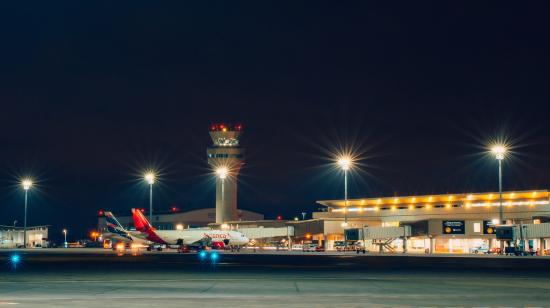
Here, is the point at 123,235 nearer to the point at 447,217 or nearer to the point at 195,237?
the point at 195,237

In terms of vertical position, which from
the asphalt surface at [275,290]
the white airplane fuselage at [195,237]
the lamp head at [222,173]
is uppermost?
the lamp head at [222,173]

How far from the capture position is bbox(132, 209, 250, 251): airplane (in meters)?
138

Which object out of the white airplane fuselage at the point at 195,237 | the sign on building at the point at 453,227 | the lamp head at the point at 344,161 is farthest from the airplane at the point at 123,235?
the sign on building at the point at 453,227

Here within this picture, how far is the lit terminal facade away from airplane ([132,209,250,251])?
16.7m

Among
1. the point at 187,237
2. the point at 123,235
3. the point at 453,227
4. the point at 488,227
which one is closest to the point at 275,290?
the point at 453,227

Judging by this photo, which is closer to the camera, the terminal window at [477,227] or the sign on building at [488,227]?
the sign on building at [488,227]

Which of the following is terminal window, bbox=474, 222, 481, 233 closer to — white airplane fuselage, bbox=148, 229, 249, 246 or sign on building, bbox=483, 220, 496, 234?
sign on building, bbox=483, 220, 496, 234

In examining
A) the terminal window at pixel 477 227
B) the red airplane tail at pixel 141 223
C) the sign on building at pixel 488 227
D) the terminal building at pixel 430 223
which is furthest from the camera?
the red airplane tail at pixel 141 223

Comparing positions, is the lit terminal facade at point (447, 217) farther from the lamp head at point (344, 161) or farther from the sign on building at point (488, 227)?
the lamp head at point (344, 161)

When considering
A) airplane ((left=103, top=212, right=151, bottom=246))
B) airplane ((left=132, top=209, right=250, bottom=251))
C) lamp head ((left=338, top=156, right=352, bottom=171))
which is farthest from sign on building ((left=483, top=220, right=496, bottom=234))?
airplane ((left=103, top=212, right=151, bottom=246))

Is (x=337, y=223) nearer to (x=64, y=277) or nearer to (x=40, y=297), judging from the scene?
(x=64, y=277)

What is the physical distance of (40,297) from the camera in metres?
32.8

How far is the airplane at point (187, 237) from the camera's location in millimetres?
138125

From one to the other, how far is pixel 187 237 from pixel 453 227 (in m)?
43.7
